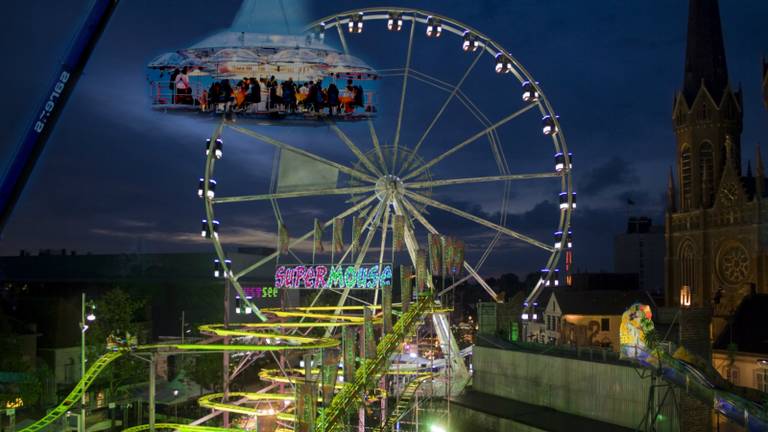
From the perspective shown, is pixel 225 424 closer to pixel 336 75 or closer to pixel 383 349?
pixel 383 349

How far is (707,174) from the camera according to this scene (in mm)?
82438

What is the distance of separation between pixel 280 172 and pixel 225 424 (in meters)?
13.7

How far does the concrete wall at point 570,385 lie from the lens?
31.5m

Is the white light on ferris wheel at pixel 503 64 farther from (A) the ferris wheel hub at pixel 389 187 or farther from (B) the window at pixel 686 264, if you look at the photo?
(B) the window at pixel 686 264

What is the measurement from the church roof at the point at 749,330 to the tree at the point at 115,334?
136 ft

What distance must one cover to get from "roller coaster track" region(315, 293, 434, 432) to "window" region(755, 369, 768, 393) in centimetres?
2376

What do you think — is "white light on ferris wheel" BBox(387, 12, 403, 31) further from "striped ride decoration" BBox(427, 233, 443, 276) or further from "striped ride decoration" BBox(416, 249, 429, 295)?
"striped ride decoration" BBox(416, 249, 429, 295)

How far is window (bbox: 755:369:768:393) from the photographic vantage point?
44897 mm

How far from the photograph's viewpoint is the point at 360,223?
127 ft

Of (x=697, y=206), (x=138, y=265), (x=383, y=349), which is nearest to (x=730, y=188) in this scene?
(x=697, y=206)

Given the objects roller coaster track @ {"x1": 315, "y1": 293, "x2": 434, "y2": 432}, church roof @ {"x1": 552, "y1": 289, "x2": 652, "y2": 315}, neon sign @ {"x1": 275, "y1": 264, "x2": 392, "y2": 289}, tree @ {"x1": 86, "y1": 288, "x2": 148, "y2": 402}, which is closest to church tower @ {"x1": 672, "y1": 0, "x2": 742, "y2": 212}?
church roof @ {"x1": 552, "y1": 289, "x2": 652, "y2": 315}

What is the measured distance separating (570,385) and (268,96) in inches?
793

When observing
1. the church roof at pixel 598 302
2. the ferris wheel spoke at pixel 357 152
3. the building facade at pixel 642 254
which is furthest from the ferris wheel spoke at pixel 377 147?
the building facade at pixel 642 254

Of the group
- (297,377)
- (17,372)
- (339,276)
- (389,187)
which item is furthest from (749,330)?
(17,372)
